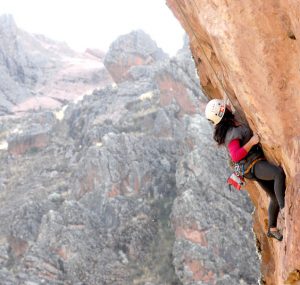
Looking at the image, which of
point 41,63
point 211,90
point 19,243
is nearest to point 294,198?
point 211,90

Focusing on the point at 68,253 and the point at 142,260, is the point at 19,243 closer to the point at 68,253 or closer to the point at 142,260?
the point at 68,253

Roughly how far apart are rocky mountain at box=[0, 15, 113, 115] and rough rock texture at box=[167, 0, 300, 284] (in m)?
71.1

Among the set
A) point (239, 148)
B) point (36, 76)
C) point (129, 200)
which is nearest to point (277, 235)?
point (239, 148)

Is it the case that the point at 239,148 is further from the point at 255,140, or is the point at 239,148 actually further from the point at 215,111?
the point at 215,111

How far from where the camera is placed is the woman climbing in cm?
845

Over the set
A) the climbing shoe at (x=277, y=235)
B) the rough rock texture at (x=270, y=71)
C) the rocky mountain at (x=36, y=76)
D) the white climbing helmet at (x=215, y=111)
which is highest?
the rough rock texture at (x=270, y=71)

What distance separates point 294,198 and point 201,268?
31974 mm

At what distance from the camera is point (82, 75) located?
8806 centimetres

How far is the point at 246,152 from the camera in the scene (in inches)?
334

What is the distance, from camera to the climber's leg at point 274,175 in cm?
839

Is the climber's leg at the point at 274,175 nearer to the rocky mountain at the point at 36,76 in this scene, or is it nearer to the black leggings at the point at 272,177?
the black leggings at the point at 272,177

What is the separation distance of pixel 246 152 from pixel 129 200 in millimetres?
37691

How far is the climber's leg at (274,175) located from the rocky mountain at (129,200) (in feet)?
99.5

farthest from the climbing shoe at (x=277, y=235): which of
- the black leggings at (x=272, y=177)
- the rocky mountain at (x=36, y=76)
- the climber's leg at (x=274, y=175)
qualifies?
the rocky mountain at (x=36, y=76)
